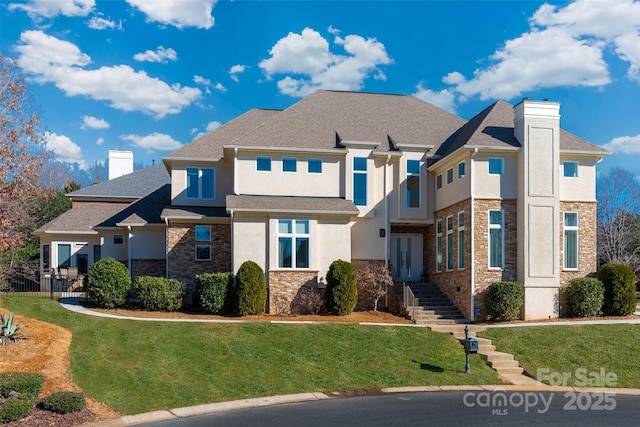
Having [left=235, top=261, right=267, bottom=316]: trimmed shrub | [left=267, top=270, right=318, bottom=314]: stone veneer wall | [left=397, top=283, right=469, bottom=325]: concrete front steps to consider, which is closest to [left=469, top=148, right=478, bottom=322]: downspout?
[left=397, top=283, right=469, bottom=325]: concrete front steps

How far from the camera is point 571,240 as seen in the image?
988 inches

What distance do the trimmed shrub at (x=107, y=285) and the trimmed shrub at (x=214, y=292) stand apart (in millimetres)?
2820

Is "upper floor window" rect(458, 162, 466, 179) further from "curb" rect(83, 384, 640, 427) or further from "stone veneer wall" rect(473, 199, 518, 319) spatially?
"curb" rect(83, 384, 640, 427)

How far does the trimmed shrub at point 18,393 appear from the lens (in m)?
13.0

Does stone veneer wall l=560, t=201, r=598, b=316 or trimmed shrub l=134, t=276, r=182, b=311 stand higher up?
stone veneer wall l=560, t=201, r=598, b=316

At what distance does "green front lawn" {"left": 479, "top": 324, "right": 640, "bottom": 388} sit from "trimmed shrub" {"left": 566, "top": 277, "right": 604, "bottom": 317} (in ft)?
5.24

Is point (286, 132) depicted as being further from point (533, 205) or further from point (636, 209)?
point (636, 209)

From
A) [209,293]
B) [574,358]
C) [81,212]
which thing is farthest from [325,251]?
[81,212]

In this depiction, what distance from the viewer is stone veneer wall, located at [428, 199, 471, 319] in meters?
24.1

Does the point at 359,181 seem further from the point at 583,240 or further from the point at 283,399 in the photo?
the point at 283,399

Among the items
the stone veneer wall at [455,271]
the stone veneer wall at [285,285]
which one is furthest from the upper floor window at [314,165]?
the stone veneer wall at [455,271]

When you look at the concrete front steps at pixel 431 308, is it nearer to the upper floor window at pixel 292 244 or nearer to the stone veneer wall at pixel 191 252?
the upper floor window at pixel 292 244

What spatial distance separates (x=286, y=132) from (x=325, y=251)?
5617 mm

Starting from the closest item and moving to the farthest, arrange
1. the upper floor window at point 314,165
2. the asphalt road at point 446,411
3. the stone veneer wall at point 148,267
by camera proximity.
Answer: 1. the asphalt road at point 446,411
2. the upper floor window at point 314,165
3. the stone veneer wall at point 148,267
